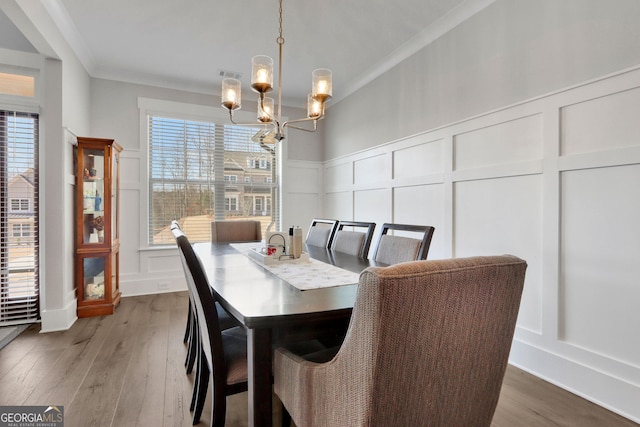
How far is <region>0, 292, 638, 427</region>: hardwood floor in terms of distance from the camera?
162 centimetres

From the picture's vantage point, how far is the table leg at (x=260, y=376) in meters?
1.04

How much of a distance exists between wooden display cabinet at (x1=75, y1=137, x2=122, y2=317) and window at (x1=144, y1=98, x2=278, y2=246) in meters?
0.72

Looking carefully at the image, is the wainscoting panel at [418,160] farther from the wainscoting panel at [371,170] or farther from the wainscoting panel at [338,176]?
the wainscoting panel at [338,176]

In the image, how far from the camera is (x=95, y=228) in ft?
10.3

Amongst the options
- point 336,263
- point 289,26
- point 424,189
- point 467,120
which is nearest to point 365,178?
point 424,189

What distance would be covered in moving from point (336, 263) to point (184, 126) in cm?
321

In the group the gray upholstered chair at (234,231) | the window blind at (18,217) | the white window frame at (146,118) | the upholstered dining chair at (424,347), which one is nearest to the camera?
the upholstered dining chair at (424,347)

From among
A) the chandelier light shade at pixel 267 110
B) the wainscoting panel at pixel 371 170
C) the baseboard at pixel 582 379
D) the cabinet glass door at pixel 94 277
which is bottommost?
the baseboard at pixel 582 379

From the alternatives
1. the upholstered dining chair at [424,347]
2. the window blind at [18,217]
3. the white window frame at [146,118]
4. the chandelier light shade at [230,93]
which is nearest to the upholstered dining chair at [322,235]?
the chandelier light shade at [230,93]

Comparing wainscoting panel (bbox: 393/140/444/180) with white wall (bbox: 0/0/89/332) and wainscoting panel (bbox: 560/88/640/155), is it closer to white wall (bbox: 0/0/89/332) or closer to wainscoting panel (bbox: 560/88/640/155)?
wainscoting panel (bbox: 560/88/640/155)

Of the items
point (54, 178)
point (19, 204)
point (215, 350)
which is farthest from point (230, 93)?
point (19, 204)

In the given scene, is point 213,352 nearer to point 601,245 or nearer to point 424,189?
point 601,245

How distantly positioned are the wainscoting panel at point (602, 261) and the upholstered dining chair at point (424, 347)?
1.33 m

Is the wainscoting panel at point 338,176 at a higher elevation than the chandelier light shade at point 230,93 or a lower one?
lower
